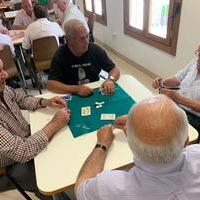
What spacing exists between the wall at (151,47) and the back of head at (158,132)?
92.0 inches

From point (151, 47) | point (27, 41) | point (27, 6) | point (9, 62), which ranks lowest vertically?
point (151, 47)

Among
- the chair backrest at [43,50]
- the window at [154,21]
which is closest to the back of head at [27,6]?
the chair backrest at [43,50]

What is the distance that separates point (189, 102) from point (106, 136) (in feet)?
2.55

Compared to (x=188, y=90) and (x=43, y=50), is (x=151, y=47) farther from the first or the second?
(x=188, y=90)

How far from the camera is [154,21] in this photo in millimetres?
3598

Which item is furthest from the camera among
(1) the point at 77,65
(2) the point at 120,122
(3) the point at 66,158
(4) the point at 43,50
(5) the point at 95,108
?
(4) the point at 43,50

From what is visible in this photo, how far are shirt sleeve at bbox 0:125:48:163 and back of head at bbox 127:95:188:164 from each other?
66cm

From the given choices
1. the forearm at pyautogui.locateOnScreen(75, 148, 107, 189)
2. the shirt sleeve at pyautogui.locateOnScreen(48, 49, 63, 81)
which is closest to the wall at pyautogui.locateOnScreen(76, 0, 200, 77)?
the shirt sleeve at pyautogui.locateOnScreen(48, 49, 63, 81)

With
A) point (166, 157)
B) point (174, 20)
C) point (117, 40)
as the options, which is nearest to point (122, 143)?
point (166, 157)

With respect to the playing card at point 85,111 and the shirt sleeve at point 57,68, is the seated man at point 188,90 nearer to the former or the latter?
the playing card at point 85,111

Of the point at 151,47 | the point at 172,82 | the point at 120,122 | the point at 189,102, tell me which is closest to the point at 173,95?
the point at 189,102

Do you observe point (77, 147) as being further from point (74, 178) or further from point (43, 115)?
point (43, 115)

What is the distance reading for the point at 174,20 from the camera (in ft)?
9.96

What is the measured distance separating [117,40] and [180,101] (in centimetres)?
324
